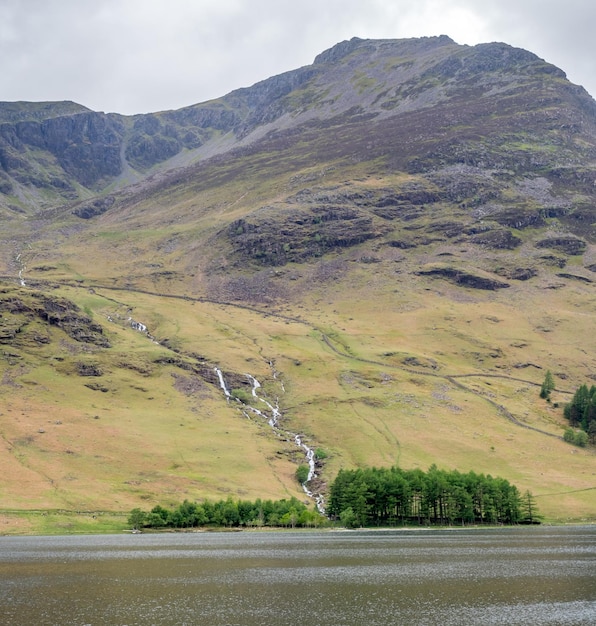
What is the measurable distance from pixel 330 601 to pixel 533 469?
139066 millimetres

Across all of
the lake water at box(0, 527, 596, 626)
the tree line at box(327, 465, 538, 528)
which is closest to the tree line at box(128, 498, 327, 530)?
the tree line at box(327, 465, 538, 528)

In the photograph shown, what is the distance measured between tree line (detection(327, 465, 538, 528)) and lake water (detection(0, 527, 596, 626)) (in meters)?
23.5

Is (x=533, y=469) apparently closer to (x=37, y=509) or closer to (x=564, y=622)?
(x=37, y=509)

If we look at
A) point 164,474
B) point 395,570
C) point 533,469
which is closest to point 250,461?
point 164,474

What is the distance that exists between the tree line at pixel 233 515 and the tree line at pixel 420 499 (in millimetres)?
8931

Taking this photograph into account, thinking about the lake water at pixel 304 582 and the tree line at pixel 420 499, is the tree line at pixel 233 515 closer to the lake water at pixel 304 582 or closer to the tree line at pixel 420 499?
the tree line at pixel 420 499

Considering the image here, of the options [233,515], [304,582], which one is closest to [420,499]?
[233,515]

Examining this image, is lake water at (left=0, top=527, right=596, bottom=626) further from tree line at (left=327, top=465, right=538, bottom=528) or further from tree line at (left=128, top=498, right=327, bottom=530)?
tree line at (left=128, top=498, right=327, bottom=530)

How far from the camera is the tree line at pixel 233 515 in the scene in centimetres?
15462

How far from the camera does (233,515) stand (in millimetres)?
156250

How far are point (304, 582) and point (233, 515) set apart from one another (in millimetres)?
79728

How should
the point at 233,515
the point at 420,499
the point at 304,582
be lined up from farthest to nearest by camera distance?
the point at 420,499 → the point at 233,515 → the point at 304,582

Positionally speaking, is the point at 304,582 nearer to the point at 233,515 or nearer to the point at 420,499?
the point at 233,515

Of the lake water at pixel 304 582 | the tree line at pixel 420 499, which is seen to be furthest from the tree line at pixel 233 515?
the lake water at pixel 304 582
